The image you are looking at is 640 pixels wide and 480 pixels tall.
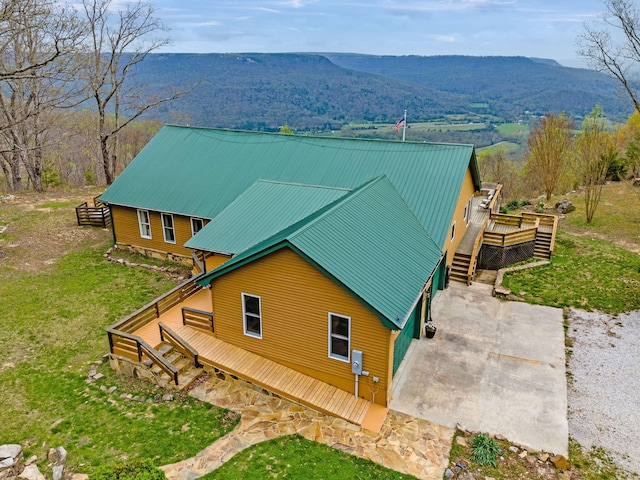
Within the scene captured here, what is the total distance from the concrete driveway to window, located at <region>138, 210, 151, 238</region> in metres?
14.7

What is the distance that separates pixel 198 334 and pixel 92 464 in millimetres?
5011

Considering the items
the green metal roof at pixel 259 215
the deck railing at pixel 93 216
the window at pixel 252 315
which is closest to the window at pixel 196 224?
the green metal roof at pixel 259 215

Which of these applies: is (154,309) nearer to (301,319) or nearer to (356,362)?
(301,319)

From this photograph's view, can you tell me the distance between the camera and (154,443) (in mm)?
10609

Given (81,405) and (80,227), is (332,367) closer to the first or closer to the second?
(81,405)

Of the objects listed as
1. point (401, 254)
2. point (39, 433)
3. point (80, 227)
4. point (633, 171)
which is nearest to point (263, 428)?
point (39, 433)

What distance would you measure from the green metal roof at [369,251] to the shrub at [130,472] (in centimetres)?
564

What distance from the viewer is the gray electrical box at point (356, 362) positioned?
1155 centimetres

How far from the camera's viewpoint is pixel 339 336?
11.9 meters

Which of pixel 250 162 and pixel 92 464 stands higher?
pixel 250 162

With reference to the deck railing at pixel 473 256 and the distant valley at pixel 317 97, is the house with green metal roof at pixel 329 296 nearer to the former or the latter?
the deck railing at pixel 473 256

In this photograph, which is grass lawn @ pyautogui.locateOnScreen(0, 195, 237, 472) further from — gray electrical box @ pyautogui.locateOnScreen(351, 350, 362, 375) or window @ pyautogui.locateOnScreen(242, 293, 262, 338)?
gray electrical box @ pyautogui.locateOnScreen(351, 350, 362, 375)

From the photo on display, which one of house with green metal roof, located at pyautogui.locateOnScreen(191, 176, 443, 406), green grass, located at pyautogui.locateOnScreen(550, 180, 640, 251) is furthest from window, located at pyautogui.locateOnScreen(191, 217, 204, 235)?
green grass, located at pyautogui.locateOnScreen(550, 180, 640, 251)

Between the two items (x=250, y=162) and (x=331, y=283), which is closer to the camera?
(x=331, y=283)
